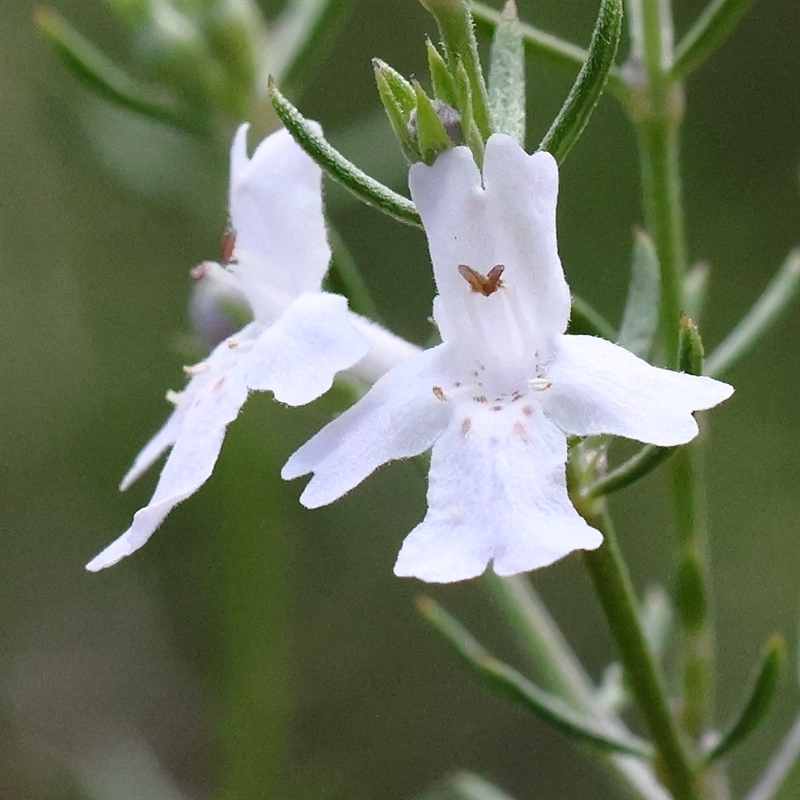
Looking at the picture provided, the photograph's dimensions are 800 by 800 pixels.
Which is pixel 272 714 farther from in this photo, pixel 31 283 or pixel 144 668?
pixel 31 283

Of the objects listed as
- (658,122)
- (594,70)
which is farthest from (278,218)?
(658,122)

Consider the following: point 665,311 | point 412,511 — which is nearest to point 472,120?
point 665,311

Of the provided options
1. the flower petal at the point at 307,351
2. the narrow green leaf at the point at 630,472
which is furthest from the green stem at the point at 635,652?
the flower petal at the point at 307,351

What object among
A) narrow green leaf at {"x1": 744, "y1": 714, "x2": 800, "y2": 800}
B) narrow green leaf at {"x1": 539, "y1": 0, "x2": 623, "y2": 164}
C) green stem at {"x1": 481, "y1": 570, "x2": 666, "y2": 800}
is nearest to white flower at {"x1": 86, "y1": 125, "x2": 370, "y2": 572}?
→ narrow green leaf at {"x1": 539, "y1": 0, "x2": 623, "y2": 164}

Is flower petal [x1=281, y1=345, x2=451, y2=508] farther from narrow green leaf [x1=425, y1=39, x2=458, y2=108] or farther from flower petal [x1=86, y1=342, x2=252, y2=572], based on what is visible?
narrow green leaf [x1=425, y1=39, x2=458, y2=108]

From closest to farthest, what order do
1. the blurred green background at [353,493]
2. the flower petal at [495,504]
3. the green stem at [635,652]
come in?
the flower petal at [495,504] → the green stem at [635,652] → the blurred green background at [353,493]

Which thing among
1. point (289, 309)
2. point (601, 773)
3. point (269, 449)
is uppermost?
point (289, 309)

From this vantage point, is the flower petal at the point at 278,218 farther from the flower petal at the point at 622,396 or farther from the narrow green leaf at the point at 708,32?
the narrow green leaf at the point at 708,32

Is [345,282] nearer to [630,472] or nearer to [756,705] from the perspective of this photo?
[630,472]

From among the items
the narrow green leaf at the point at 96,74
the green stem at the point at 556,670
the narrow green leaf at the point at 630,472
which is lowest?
the green stem at the point at 556,670
